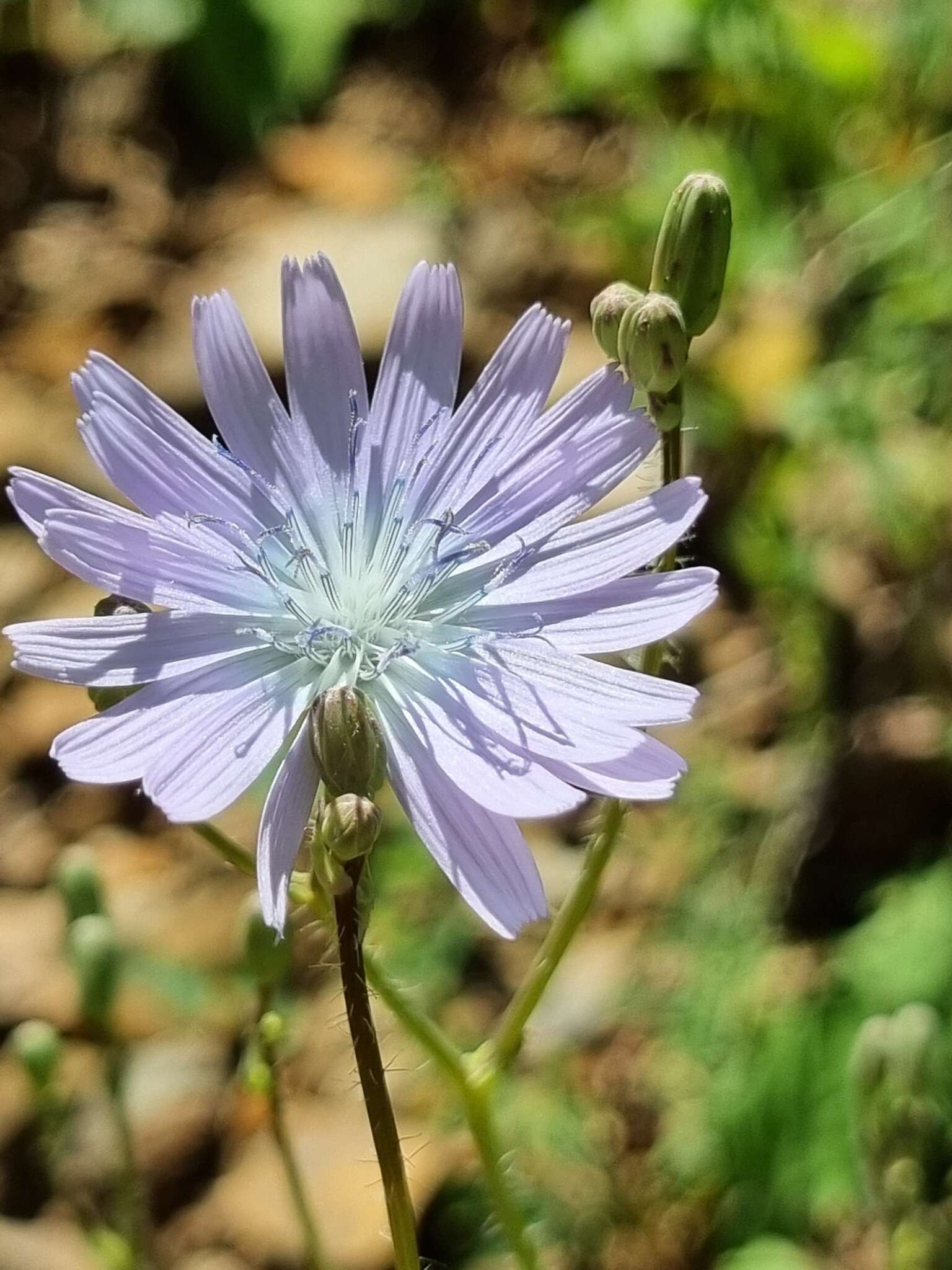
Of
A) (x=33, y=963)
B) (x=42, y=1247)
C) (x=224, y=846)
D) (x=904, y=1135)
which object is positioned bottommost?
(x=42, y=1247)

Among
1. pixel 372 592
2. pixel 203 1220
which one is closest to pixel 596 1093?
pixel 203 1220

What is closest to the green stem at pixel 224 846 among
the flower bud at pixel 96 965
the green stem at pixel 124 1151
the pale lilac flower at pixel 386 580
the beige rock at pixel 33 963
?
the pale lilac flower at pixel 386 580

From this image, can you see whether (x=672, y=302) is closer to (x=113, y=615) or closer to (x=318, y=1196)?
(x=113, y=615)

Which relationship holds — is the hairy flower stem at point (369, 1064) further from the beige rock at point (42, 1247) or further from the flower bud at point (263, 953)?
the beige rock at point (42, 1247)

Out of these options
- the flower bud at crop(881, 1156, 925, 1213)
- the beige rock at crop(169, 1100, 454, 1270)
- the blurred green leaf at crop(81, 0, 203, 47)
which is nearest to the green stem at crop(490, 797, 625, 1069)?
the flower bud at crop(881, 1156, 925, 1213)

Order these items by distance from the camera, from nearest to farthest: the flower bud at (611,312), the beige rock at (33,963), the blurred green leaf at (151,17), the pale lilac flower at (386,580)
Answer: the pale lilac flower at (386,580)
the flower bud at (611,312)
the beige rock at (33,963)
the blurred green leaf at (151,17)

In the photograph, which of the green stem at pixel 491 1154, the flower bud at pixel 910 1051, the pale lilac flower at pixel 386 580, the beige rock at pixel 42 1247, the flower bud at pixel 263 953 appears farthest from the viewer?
the beige rock at pixel 42 1247

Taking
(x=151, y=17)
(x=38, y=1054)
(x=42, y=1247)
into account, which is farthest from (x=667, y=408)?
(x=151, y=17)
